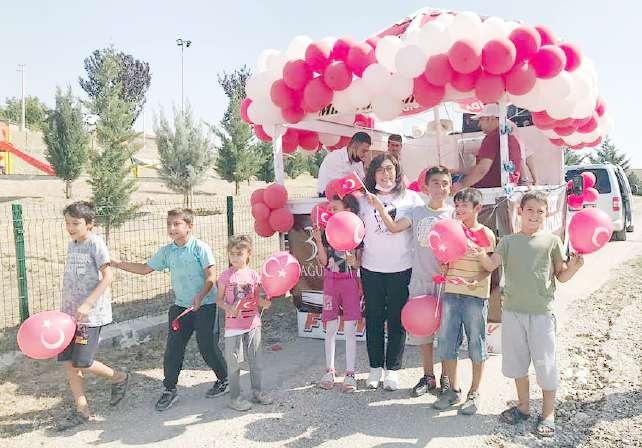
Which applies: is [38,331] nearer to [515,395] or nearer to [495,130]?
[515,395]

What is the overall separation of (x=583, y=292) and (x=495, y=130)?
329cm

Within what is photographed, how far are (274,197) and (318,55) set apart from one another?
1.44 m

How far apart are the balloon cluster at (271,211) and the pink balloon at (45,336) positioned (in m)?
2.30

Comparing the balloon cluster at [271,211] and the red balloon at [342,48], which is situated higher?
the red balloon at [342,48]

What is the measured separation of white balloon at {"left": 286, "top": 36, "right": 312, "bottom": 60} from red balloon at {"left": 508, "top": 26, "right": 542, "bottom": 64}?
78.0 inches

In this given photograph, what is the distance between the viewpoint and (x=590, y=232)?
3.33 meters

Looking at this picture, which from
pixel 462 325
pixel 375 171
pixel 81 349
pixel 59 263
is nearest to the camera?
pixel 81 349

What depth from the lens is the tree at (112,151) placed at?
1345 cm

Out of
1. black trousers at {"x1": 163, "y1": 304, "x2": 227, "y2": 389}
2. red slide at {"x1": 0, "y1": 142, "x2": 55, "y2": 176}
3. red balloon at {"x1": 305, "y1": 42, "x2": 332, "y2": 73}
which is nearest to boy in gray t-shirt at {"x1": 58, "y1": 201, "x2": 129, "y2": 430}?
black trousers at {"x1": 163, "y1": 304, "x2": 227, "y2": 389}

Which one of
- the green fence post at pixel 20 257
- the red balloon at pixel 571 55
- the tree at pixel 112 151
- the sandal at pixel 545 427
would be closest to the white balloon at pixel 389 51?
the red balloon at pixel 571 55

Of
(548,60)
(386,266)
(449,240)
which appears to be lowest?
(386,266)

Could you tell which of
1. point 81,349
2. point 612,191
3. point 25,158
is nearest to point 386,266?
point 81,349

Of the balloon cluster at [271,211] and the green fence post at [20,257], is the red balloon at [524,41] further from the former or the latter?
the green fence post at [20,257]

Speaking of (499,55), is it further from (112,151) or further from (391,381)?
(112,151)
